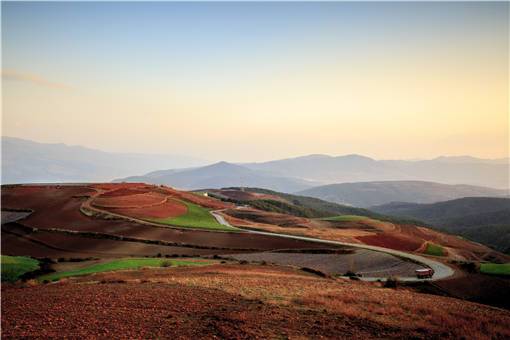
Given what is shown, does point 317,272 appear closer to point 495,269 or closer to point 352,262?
point 352,262

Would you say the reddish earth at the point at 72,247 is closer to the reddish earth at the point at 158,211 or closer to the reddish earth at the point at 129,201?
the reddish earth at the point at 158,211

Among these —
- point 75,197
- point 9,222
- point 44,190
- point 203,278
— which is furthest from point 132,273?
point 44,190

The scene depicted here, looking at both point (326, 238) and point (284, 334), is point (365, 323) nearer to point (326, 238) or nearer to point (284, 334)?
point (284, 334)

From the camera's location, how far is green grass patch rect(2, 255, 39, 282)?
2680 cm

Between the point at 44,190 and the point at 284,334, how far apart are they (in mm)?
80823

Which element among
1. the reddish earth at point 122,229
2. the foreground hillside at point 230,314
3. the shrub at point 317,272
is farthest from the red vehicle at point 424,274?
the reddish earth at point 122,229

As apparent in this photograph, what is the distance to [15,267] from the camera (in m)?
28.9

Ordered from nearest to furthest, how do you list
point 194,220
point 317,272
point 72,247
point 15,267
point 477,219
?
point 15,267 < point 317,272 < point 72,247 < point 194,220 < point 477,219

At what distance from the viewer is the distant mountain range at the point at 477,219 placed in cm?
10812

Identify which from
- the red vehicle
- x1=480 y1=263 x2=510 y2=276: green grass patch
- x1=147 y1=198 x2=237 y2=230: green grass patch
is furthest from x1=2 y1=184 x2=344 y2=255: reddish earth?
x1=480 y1=263 x2=510 y2=276: green grass patch

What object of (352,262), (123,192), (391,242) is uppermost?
(123,192)

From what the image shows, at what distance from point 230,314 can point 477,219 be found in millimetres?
175202

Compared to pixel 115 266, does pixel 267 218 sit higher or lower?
lower

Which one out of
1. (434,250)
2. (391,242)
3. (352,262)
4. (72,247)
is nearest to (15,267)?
(72,247)
